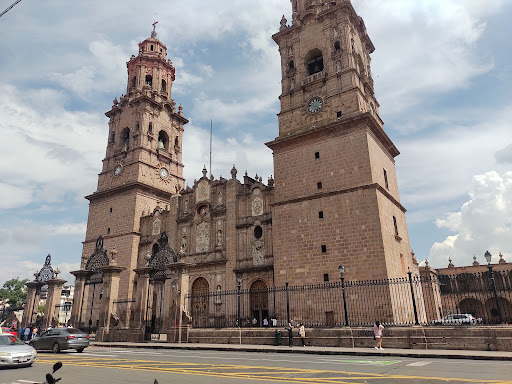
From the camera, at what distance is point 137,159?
39.2 meters

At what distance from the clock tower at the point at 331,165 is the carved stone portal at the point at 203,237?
7692 millimetres

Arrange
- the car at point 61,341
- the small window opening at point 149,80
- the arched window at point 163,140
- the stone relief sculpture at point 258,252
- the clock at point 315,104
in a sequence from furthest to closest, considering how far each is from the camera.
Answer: the small window opening at point 149,80 < the arched window at point 163,140 < the stone relief sculpture at point 258,252 < the clock at point 315,104 < the car at point 61,341

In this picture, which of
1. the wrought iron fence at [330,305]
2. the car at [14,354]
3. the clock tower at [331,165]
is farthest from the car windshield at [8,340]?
the clock tower at [331,165]

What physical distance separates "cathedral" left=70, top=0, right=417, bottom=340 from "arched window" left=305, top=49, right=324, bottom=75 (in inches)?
4.7

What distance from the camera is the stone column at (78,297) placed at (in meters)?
29.7

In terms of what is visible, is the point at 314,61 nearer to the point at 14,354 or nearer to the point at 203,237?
the point at 203,237

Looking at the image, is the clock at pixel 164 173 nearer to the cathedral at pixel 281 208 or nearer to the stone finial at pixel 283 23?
the cathedral at pixel 281 208

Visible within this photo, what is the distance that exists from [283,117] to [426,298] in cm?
2033

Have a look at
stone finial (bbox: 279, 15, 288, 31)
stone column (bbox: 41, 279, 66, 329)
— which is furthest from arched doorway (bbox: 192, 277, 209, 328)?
stone finial (bbox: 279, 15, 288, 31)

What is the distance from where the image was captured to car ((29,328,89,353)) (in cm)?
1798

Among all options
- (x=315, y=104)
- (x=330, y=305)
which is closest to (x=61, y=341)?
(x=330, y=305)

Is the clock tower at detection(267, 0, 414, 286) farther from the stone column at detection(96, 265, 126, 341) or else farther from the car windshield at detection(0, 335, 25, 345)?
the car windshield at detection(0, 335, 25, 345)

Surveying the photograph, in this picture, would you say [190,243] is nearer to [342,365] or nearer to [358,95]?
[358,95]

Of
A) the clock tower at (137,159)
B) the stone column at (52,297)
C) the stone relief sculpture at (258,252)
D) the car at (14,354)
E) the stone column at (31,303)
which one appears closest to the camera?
the car at (14,354)
